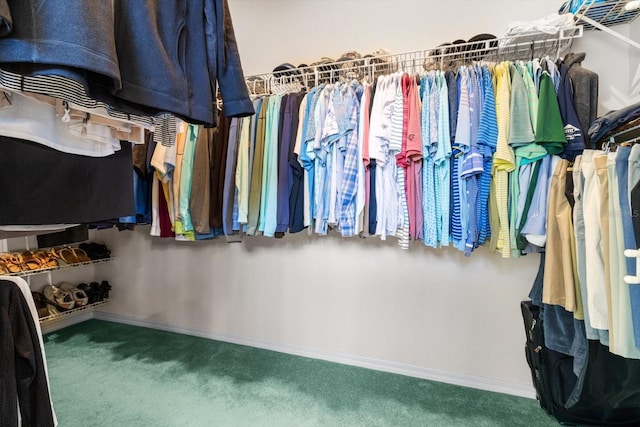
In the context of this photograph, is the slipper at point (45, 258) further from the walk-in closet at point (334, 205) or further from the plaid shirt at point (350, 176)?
the plaid shirt at point (350, 176)

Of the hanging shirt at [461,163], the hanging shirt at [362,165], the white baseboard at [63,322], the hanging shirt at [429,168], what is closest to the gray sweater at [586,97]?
the hanging shirt at [461,163]

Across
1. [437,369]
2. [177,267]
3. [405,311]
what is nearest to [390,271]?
[405,311]

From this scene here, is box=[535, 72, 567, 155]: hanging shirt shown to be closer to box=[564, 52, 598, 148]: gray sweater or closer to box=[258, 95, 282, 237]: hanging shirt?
box=[564, 52, 598, 148]: gray sweater

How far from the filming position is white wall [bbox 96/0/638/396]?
1.95 metres

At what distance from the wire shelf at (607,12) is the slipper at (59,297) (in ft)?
12.6

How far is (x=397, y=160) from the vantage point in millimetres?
1667

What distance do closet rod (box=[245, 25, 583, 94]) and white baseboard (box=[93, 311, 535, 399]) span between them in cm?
184

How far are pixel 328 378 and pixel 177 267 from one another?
1593mm

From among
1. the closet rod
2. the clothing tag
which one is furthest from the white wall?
the clothing tag

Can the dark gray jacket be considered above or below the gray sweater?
below

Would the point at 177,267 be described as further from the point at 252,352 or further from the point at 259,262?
the point at 252,352

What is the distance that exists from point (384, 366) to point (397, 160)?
1.39 m

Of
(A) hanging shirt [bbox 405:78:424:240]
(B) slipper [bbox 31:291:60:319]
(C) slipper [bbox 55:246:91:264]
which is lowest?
(B) slipper [bbox 31:291:60:319]

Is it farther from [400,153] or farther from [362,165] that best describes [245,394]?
[400,153]
